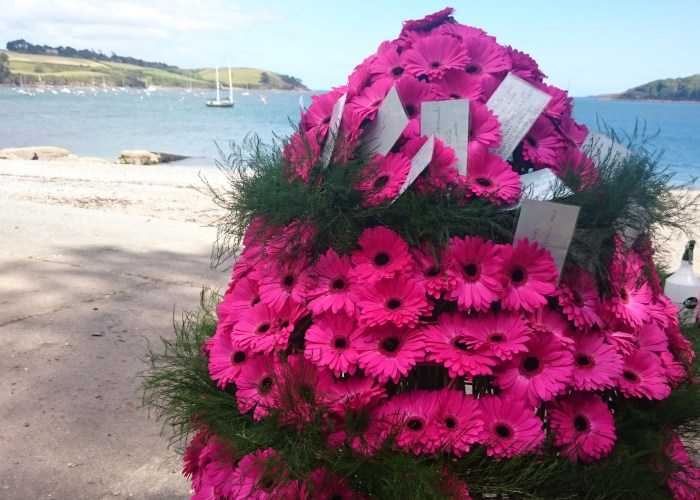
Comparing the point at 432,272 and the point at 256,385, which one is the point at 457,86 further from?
the point at 256,385

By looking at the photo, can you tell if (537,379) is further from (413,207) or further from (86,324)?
(86,324)

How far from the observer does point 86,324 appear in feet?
13.8

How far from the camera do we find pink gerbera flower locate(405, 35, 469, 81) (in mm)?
1514

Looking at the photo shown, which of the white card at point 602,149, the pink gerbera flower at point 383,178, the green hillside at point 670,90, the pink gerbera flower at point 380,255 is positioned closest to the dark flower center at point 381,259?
the pink gerbera flower at point 380,255

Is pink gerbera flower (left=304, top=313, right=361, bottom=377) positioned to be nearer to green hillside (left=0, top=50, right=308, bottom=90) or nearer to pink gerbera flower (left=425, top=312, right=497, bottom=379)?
pink gerbera flower (left=425, top=312, right=497, bottom=379)

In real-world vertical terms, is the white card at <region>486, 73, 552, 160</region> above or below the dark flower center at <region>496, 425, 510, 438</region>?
above

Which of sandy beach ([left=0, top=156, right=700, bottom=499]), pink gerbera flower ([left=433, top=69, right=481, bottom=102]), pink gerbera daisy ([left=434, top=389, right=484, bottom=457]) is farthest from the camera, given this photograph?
sandy beach ([left=0, top=156, right=700, bottom=499])

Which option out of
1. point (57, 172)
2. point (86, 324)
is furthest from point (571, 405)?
point (57, 172)

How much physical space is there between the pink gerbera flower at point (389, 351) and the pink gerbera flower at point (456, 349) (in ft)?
0.08

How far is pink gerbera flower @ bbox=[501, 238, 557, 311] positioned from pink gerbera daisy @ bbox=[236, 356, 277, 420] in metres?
0.48

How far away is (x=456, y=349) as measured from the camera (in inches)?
46.1

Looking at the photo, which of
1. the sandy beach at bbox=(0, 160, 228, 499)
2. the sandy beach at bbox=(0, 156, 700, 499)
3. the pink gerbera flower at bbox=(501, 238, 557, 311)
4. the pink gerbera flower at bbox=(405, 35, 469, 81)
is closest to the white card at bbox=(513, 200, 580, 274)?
the pink gerbera flower at bbox=(501, 238, 557, 311)

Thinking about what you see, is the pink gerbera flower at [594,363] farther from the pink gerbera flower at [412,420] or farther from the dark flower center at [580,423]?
the pink gerbera flower at [412,420]

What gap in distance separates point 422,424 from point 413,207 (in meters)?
0.41
